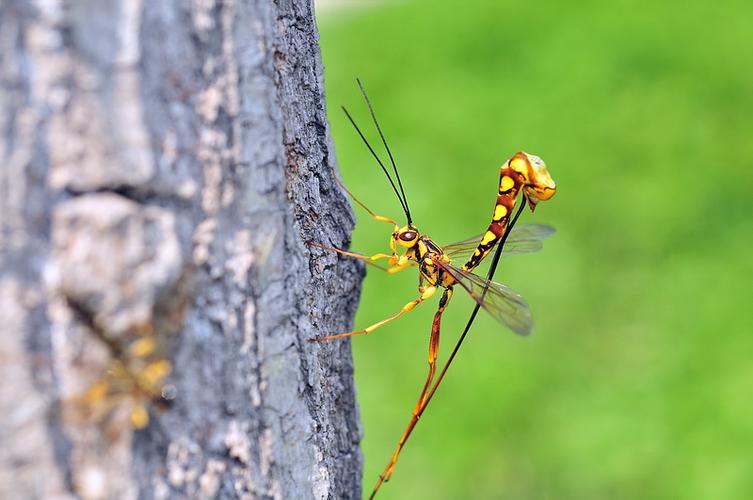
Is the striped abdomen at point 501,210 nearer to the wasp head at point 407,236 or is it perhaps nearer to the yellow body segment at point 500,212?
the yellow body segment at point 500,212

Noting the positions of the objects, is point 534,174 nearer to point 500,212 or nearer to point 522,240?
point 500,212

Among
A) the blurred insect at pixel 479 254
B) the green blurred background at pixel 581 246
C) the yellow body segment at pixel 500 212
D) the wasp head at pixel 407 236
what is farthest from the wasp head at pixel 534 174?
the green blurred background at pixel 581 246

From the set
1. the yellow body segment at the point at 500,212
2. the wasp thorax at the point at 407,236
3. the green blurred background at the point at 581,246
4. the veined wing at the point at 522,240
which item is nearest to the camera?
the yellow body segment at the point at 500,212

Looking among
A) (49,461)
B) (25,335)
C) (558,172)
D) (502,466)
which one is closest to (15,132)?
(25,335)

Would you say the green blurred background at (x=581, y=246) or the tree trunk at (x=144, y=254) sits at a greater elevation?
the green blurred background at (x=581, y=246)

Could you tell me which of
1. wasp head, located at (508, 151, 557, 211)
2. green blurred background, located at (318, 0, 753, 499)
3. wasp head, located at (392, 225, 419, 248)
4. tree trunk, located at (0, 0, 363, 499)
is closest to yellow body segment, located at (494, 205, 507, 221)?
wasp head, located at (508, 151, 557, 211)

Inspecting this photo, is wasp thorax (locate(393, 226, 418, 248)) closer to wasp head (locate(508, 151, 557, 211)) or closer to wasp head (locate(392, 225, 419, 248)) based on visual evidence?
wasp head (locate(392, 225, 419, 248))

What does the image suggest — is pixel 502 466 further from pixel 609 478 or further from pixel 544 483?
pixel 609 478
